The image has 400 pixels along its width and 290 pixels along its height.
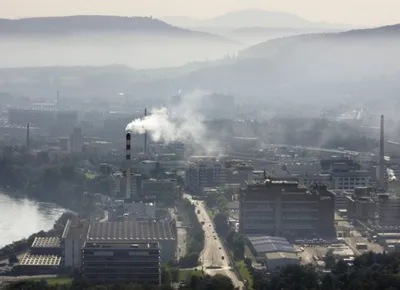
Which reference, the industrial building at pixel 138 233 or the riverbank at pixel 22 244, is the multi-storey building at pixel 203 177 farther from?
the industrial building at pixel 138 233

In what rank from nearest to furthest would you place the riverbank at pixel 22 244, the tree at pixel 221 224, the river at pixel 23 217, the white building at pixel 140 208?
1. the riverbank at pixel 22 244
2. the tree at pixel 221 224
3. the white building at pixel 140 208
4. the river at pixel 23 217

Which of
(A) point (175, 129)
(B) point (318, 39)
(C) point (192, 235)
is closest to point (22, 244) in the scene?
(C) point (192, 235)

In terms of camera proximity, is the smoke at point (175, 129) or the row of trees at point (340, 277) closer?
the row of trees at point (340, 277)

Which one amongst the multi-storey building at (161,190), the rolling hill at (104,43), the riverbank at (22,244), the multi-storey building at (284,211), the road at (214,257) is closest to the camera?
the road at (214,257)

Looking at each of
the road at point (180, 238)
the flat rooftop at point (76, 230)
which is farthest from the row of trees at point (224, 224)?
the flat rooftop at point (76, 230)

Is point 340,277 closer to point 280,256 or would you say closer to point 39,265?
point 280,256

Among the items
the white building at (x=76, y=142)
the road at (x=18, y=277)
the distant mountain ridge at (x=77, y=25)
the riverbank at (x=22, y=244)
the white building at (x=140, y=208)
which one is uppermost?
the distant mountain ridge at (x=77, y=25)

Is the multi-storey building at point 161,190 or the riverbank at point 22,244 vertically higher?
the multi-storey building at point 161,190

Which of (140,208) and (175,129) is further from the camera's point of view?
(175,129)
